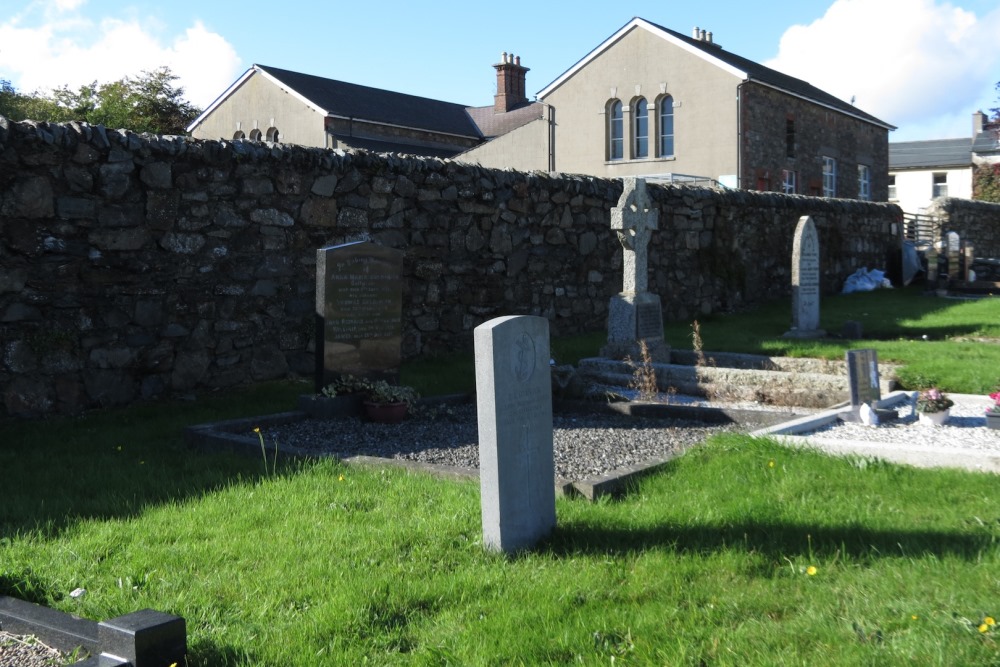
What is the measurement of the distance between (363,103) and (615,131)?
9862mm

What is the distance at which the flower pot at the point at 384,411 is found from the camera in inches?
331

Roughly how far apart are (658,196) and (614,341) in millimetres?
4457

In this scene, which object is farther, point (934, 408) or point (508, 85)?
point (508, 85)

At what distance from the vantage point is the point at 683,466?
623cm

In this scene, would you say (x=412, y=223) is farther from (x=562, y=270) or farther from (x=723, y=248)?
(x=723, y=248)

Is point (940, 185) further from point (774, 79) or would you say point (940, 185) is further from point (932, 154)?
point (774, 79)

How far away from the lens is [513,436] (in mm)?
4652

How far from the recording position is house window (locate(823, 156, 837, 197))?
34.8 meters

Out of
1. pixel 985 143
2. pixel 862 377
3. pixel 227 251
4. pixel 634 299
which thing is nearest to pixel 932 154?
pixel 985 143

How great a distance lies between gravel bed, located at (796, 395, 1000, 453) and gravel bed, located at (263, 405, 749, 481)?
0.81 m

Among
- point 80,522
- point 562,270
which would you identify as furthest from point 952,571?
point 562,270

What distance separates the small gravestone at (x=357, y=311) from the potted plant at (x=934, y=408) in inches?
179

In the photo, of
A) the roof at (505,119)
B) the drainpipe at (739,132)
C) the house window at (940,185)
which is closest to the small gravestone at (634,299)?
the drainpipe at (739,132)

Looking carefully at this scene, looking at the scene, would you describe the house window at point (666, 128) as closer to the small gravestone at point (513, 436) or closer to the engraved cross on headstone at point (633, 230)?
the engraved cross on headstone at point (633, 230)
